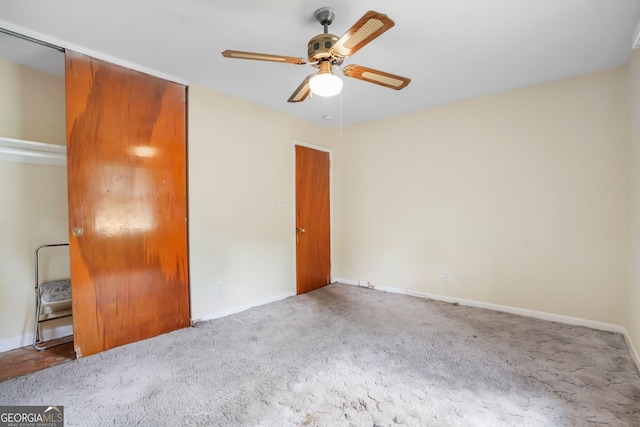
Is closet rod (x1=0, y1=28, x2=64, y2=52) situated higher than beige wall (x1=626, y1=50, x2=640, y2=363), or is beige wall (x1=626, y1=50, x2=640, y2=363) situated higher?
closet rod (x1=0, y1=28, x2=64, y2=52)

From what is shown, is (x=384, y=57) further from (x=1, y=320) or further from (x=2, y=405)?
(x=1, y=320)

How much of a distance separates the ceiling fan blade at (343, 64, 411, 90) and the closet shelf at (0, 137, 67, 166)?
Result: 2.56 meters

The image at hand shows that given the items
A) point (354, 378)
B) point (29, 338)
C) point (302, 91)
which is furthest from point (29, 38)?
point (354, 378)

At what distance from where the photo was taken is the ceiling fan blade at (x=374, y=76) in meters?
2.02

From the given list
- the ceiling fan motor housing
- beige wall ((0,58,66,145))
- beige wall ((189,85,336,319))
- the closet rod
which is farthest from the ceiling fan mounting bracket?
beige wall ((0,58,66,145))

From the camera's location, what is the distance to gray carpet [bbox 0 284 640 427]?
5.55 feet

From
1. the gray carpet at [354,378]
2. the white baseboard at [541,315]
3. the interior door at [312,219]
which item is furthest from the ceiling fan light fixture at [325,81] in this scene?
the white baseboard at [541,315]

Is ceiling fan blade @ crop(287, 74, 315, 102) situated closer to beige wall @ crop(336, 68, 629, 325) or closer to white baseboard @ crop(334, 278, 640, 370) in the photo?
beige wall @ crop(336, 68, 629, 325)

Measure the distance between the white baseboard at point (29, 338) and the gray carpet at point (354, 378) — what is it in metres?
0.71

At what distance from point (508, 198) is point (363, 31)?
2744mm

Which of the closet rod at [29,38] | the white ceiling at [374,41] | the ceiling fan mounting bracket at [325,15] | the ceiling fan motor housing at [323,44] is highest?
Answer: the white ceiling at [374,41]

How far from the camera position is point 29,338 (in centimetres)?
261
